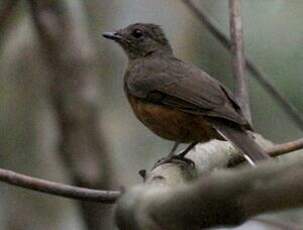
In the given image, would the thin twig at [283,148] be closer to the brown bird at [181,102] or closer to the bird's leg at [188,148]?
the bird's leg at [188,148]

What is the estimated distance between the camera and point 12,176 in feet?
7.32

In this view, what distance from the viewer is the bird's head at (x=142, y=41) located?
464 centimetres

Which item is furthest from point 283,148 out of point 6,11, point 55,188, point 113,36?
point 113,36

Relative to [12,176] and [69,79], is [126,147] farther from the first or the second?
[12,176]

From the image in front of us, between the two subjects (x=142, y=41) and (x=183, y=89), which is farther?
(x=142, y=41)

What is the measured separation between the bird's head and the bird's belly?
64cm

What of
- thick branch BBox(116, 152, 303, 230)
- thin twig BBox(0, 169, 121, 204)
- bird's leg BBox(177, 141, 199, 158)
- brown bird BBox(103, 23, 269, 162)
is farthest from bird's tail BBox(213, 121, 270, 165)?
thick branch BBox(116, 152, 303, 230)

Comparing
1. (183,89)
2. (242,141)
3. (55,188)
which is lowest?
(183,89)

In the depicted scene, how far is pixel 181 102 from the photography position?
12.7 ft

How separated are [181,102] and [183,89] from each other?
3.3 inches

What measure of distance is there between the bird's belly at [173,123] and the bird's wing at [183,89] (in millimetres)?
32

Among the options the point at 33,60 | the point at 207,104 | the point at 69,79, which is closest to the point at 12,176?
the point at 207,104

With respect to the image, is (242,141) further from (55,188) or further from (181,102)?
(55,188)

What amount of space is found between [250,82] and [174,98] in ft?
4.42
